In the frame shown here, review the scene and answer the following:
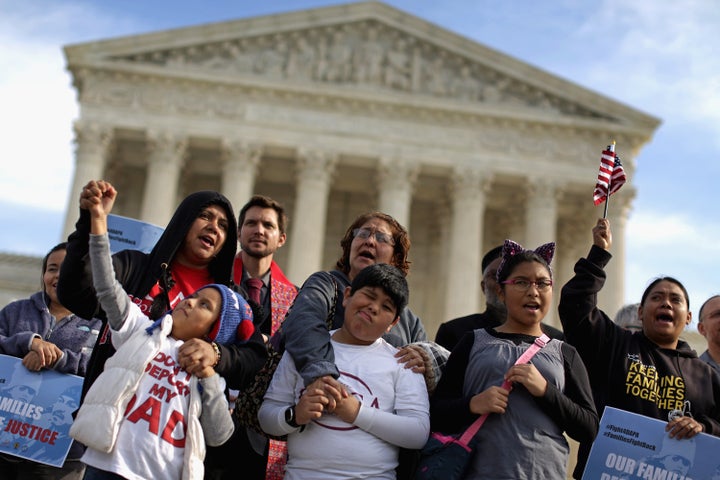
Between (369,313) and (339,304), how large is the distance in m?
0.72

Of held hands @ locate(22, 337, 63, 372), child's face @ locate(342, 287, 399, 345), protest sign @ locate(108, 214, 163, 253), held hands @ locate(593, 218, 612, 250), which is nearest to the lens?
child's face @ locate(342, 287, 399, 345)

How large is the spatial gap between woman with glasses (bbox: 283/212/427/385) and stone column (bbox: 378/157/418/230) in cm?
2320

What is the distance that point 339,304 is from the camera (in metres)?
5.46

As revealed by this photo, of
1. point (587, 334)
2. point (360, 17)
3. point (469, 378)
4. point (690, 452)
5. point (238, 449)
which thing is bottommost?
point (238, 449)

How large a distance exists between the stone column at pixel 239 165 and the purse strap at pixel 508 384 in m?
24.4

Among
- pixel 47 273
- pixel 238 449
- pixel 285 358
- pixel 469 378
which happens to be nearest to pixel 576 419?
pixel 469 378

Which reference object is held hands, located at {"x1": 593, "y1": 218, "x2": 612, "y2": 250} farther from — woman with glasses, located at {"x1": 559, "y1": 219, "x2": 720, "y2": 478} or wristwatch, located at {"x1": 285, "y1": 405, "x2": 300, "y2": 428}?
wristwatch, located at {"x1": 285, "y1": 405, "x2": 300, "y2": 428}

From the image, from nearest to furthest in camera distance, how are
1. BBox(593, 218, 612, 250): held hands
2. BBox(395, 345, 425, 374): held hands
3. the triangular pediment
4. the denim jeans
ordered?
the denim jeans, BBox(395, 345, 425, 374): held hands, BBox(593, 218, 612, 250): held hands, the triangular pediment

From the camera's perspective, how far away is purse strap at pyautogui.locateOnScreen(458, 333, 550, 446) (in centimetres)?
459

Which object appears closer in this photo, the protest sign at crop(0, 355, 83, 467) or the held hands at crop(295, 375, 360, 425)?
the held hands at crop(295, 375, 360, 425)

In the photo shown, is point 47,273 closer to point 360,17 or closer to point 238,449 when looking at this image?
point 238,449

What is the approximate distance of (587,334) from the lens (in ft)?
18.5

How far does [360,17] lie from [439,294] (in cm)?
1271

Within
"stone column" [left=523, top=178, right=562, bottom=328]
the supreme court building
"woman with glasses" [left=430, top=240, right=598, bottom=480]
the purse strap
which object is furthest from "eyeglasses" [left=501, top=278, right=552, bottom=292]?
"stone column" [left=523, top=178, right=562, bottom=328]
